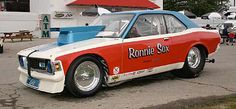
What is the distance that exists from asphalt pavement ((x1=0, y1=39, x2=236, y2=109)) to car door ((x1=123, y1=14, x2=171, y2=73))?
19.3 inches

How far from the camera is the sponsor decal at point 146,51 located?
7844 millimetres

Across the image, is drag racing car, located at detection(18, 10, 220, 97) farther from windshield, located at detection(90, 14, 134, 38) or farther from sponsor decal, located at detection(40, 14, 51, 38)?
sponsor decal, located at detection(40, 14, 51, 38)

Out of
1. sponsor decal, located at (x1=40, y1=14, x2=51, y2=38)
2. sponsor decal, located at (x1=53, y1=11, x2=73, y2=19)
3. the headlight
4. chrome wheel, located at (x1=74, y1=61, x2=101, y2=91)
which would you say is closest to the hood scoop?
chrome wheel, located at (x1=74, y1=61, x2=101, y2=91)

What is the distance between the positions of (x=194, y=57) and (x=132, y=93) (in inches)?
91.7

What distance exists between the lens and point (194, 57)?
934 centimetres

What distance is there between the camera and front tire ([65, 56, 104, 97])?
706 cm

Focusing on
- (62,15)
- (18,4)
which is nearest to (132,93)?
(62,15)

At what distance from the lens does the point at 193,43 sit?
29.9ft

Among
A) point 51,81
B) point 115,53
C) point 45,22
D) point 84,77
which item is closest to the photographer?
point 51,81

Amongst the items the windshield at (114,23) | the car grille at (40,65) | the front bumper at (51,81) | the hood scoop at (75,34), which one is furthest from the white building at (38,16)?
the front bumper at (51,81)

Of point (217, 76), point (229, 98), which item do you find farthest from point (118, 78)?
point (217, 76)

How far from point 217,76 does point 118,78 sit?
2994mm

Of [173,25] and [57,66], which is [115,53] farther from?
[173,25]

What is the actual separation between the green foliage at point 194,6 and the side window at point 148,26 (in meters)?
44.7
